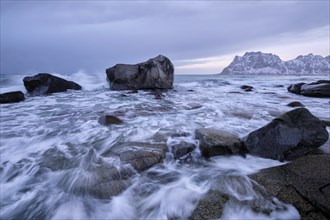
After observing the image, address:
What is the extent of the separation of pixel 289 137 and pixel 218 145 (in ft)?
3.49

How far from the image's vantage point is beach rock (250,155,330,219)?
222 cm

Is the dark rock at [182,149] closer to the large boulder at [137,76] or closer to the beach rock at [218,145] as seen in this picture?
the beach rock at [218,145]

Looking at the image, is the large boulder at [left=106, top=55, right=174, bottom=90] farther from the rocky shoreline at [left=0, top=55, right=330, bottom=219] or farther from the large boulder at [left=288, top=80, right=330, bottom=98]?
the rocky shoreline at [left=0, top=55, right=330, bottom=219]

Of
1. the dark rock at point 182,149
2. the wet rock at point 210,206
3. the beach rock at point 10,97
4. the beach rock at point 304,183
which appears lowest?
the wet rock at point 210,206

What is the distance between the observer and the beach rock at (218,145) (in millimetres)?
3650

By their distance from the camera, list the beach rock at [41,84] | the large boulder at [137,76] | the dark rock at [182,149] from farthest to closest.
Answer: the large boulder at [137,76] → the beach rock at [41,84] → the dark rock at [182,149]

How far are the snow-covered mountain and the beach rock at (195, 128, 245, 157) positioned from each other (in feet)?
523

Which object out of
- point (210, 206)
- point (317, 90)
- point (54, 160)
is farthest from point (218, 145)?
point (317, 90)

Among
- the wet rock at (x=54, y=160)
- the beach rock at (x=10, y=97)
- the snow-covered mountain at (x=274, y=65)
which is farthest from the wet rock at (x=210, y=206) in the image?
the snow-covered mountain at (x=274, y=65)

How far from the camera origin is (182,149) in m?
3.69

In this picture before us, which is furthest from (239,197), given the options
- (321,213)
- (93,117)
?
(93,117)

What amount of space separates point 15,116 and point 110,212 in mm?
6265

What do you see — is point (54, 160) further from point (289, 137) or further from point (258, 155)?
point (289, 137)

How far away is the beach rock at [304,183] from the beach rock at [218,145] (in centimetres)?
73
